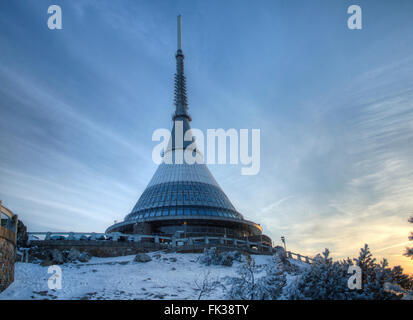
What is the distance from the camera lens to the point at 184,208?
45.5 metres

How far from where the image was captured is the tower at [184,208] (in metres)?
43.6

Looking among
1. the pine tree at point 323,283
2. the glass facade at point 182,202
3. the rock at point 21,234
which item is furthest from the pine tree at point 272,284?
the glass facade at point 182,202

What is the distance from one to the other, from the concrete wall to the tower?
Answer: 20.5 meters

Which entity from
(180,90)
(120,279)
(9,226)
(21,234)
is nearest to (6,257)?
(9,226)

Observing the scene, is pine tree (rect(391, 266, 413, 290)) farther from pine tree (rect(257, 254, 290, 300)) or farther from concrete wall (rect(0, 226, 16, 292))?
concrete wall (rect(0, 226, 16, 292))

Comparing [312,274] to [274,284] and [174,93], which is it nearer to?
[274,284]

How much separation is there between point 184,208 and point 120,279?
25.8 meters

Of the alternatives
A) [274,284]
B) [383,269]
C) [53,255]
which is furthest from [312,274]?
[53,255]

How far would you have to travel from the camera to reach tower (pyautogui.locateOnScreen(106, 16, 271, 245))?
43625 mm

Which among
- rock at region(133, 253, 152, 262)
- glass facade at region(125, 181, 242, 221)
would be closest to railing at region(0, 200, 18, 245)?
rock at region(133, 253, 152, 262)

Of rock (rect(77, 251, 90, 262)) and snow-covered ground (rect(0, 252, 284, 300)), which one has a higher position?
rock (rect(77, 251, 90, 262))

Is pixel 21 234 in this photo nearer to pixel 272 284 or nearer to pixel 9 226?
pixel 9 226
